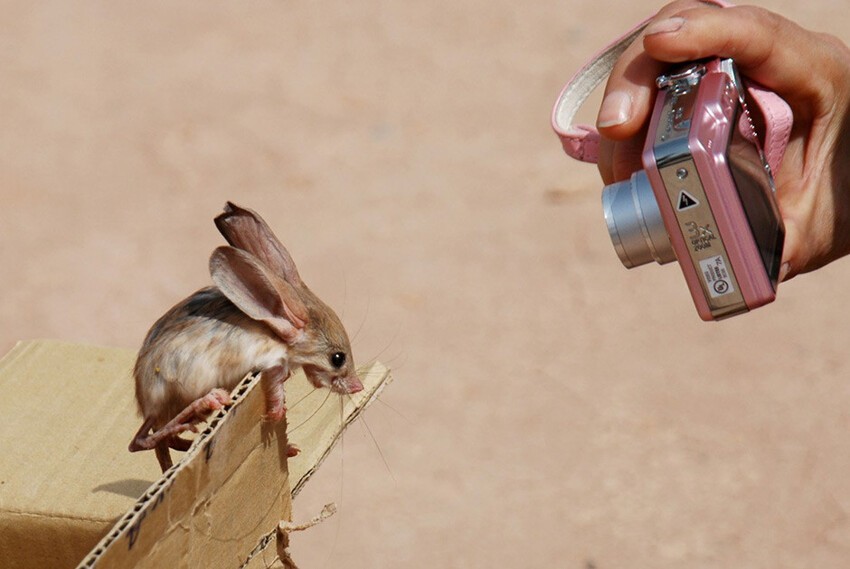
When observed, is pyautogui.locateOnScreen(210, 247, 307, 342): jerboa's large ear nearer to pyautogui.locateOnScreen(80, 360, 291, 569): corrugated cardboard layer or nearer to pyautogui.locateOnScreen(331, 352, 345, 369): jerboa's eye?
pyautogui.locateOnScreen(331, 352, 345, 369): jerboa's eye

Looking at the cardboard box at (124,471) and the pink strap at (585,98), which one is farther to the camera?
the pink strap at (585,98)

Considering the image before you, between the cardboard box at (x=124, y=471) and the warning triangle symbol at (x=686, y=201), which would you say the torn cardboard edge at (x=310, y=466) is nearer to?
the cardboard box at (x=124, y=471)

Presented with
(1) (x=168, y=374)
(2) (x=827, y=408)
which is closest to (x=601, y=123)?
(1) (x=168, y=374)

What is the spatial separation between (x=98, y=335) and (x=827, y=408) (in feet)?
8.99

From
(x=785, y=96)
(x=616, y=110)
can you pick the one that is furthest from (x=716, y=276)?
(x=785, y=96)

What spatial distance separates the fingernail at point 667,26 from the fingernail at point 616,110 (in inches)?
4.4

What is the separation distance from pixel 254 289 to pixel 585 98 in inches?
29.4

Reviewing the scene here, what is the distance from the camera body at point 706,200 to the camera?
1818 millimetres

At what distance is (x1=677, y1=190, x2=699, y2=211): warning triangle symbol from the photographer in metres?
1.83

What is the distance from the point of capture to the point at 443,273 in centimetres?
496

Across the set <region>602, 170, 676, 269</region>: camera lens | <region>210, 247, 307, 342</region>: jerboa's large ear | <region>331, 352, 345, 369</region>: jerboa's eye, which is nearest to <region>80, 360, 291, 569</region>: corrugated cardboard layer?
<region>210, 247, 307, 342</region>: jerboa's large ear

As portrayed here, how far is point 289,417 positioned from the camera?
7.92ft

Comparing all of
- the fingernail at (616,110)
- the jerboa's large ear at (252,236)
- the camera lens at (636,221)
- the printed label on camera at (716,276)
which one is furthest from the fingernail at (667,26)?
the jerboa's large ear at (252,236)

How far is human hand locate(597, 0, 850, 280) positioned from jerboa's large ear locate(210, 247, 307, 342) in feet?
2.06
